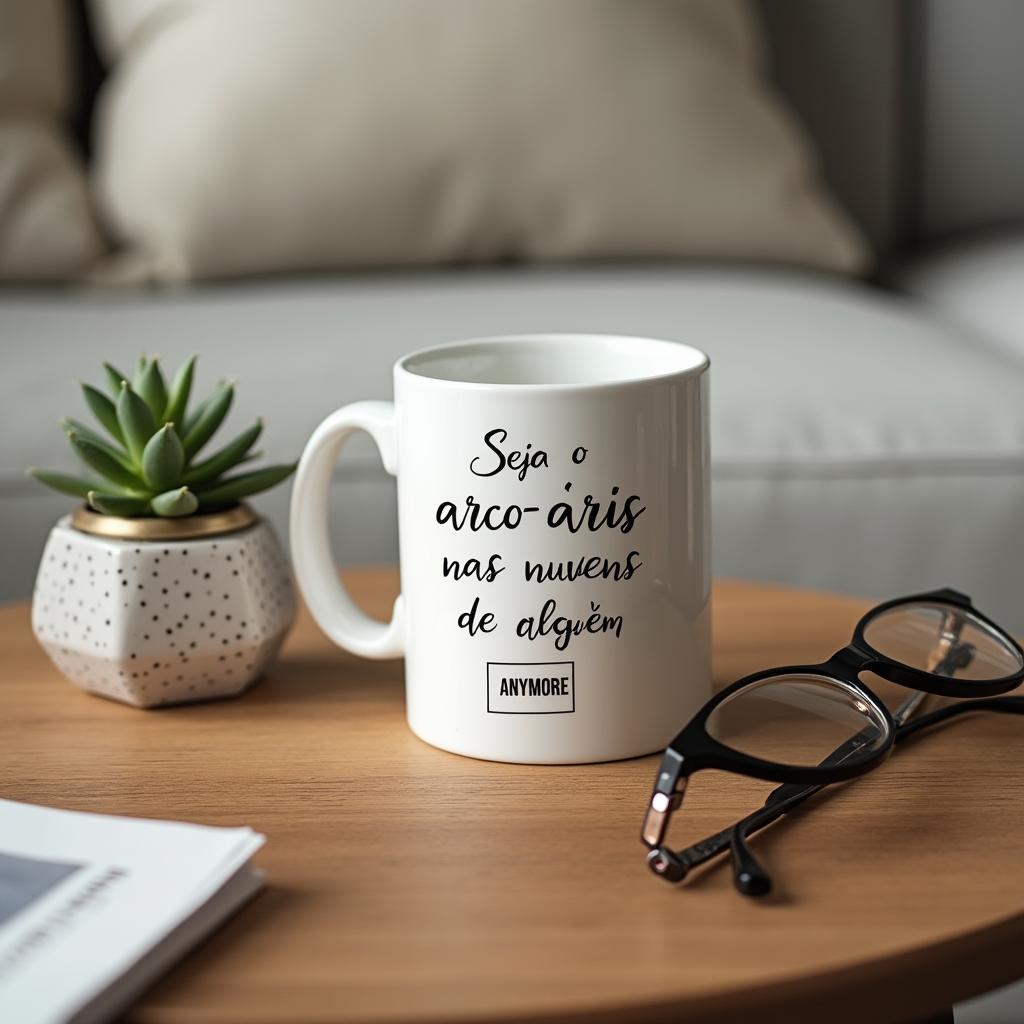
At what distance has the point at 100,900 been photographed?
1.20 ft

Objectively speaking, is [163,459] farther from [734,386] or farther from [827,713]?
[734,386]

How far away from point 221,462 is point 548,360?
0.14m

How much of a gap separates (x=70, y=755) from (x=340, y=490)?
16.5 inches

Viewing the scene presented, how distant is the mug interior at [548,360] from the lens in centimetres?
53

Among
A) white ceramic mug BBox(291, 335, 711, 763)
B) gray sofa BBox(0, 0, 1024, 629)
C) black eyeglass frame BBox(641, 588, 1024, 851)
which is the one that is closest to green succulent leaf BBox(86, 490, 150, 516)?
white ceramic mug BBox(291, 335, 711, 763)

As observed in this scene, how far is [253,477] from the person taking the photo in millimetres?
571

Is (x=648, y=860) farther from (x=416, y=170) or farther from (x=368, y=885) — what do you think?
(x=416, y=170)

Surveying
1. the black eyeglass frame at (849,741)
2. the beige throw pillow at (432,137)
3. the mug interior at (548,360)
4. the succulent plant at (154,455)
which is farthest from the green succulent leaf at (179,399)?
the beige throw pillow at (432,137)

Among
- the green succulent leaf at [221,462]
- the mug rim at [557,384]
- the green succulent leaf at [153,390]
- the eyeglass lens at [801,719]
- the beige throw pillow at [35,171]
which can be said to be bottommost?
the eyeglass lens at [801,719]

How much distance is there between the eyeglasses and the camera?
397mm

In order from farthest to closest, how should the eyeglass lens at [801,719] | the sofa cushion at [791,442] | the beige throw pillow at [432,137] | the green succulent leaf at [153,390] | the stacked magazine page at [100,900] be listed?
1. the beige throw pillow at [432,137]
2. the sofa cushion at [791,442]
3. the green succulent leaf at [153,390]
4. the eyeglass lens at [801,719]
5. the stacked magazine page at [100,900]

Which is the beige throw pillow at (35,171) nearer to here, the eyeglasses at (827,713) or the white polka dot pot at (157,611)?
the white polka dot pot at (157,611)

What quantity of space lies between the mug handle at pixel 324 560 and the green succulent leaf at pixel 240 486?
18 mm

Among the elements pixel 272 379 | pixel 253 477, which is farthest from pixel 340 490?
pixel 253 477
